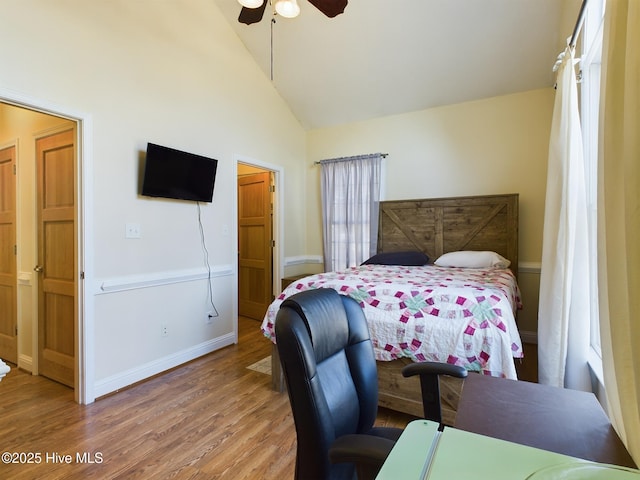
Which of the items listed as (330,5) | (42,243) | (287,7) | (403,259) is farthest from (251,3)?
(403,259)

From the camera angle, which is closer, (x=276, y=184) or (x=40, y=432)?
(x=40, y=432)

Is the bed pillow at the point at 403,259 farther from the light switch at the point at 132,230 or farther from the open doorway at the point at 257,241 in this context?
the light switch at the point at 132,230

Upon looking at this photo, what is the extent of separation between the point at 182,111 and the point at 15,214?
1.78m

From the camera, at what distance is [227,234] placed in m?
3.65

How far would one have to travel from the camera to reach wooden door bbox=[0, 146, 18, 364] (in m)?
3.06

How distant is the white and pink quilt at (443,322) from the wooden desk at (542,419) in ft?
2.52

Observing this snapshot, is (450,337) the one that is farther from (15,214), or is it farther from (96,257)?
(15,214)

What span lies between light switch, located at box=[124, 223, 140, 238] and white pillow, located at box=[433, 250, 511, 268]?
3.02 metres

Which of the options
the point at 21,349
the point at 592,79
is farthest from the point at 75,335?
the point at 592,79

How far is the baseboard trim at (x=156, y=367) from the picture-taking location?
8.41ft

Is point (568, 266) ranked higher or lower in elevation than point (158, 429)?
higher

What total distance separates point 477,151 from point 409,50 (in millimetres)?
1376

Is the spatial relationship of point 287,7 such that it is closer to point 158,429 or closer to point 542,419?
point 542,419

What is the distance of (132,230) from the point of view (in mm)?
2766
